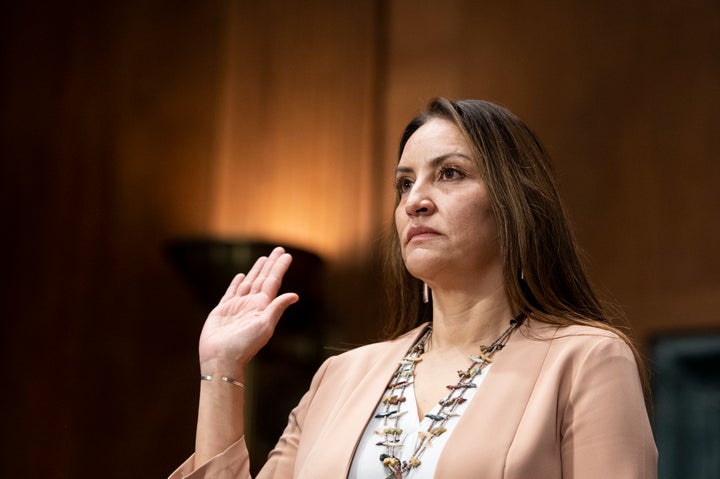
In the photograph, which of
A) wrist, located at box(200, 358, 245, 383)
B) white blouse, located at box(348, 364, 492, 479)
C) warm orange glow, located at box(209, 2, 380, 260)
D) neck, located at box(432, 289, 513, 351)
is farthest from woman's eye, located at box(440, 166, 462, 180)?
warm orange glow, located at box(209, 2, 380, 260)

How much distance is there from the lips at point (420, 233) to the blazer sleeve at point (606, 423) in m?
0.33

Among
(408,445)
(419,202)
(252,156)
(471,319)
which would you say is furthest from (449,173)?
(252,156)

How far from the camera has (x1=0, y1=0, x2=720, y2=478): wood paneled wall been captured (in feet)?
10.1

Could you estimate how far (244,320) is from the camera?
1759mm

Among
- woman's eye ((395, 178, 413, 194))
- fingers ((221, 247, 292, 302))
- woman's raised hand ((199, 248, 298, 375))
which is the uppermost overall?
woman's eye ((395, 178, 413, 194))

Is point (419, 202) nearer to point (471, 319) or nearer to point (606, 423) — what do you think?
point (471, 319)

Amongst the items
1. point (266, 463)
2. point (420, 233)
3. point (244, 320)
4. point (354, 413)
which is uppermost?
point (420, 233)

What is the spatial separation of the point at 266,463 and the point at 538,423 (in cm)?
53

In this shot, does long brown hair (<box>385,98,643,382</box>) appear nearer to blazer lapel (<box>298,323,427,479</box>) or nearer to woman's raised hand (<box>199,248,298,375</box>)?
blazer lapel (<box>298,323,427,479</box>)

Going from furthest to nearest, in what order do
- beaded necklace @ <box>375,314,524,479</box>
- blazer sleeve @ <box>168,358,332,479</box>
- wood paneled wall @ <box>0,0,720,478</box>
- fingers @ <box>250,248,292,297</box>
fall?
wood paneled wall @ <box>0,0,720,478</box> → fingers @ <box>250,248,292,297</box> → blazer sleeve @ <box>168,358,332,479</box> → beaded necklace @ <box>375,314,524,479</box>

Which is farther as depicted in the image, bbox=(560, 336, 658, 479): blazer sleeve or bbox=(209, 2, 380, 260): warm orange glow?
bbox=(209, 2, 380, 260): warm orange glow

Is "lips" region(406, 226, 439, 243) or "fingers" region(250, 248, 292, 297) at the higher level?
"lips" region(406, 226, 439, 243)

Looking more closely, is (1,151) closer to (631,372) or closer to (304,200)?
(304,200)

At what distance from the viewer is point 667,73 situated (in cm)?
310
